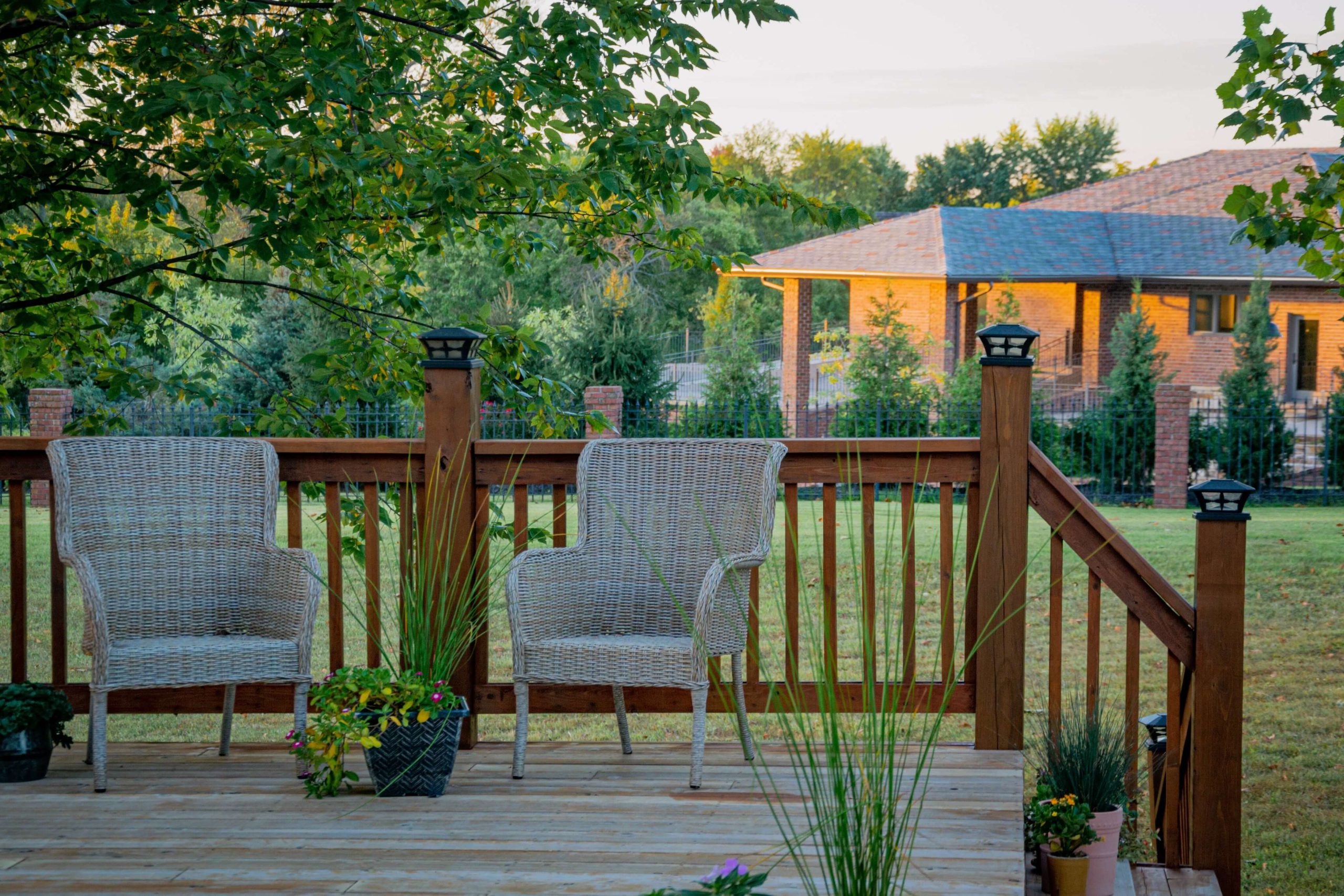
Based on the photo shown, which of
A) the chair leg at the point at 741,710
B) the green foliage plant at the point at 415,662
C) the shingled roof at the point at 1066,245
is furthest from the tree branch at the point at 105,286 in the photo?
the shingled roof at the point at 1066,245

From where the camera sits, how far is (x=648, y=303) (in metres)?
28.1

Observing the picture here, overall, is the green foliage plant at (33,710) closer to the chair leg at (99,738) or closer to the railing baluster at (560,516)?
the chair leg at (99,738)

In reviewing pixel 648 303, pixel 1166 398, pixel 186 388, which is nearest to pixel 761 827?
pixel 186 388

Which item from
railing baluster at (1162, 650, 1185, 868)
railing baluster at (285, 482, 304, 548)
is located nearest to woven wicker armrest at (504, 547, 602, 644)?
railing baluster at (285, 482, 304, 548)

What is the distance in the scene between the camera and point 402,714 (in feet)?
9.85

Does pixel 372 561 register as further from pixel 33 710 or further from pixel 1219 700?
pixel 1219 700

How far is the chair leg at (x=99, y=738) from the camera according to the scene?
3105mm

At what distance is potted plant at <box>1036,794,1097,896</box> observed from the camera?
116 inches

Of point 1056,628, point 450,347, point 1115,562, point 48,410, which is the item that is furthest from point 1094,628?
point 48,410

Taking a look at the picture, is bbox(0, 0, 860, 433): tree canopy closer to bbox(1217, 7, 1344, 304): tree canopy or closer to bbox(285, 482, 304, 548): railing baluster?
bbox(285, 482, 304, 548): railing baluster

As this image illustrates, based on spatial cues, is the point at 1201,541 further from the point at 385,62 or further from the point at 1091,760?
the point at 385,62

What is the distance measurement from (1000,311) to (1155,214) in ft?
21.4

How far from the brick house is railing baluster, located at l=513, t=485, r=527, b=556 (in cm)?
1539

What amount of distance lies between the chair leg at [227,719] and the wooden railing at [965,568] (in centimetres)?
9
